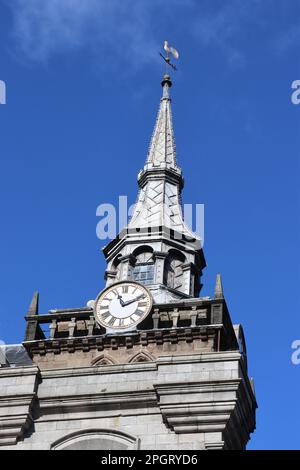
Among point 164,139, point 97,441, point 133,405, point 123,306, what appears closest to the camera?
point 97,441

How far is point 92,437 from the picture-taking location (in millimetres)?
44156

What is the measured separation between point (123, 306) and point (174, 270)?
7.94 metres

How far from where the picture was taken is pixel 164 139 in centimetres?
8050

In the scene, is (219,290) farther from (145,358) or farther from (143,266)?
(143,266)

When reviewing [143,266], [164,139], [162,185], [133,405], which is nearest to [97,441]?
[133,405]

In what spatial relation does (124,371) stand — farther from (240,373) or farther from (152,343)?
(152,343)

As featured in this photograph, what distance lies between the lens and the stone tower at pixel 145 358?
43906 mm

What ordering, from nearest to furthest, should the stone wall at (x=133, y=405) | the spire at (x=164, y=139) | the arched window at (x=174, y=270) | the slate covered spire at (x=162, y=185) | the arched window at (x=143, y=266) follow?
the stone wall at (x=133, y=405), the arched window at (x=143, y=266), the arched window at (x=174, y=270), the slate covered spire at (x=162, y=185), the spire at (x=164, y=139)

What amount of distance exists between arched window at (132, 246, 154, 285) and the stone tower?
0.06m

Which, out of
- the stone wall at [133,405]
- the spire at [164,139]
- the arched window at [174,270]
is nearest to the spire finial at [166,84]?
the spire at [164,139]

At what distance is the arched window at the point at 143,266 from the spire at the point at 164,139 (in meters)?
10.4

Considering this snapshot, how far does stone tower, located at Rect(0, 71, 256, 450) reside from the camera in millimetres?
43906

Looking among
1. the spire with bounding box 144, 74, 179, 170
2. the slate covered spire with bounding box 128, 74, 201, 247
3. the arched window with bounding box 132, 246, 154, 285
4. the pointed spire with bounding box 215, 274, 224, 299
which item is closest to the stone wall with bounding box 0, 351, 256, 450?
the pointed spire with bounding box 215, 274, 224, 299

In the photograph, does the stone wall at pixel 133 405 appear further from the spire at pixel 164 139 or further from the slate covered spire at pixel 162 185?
the spire at pixel 164 139
